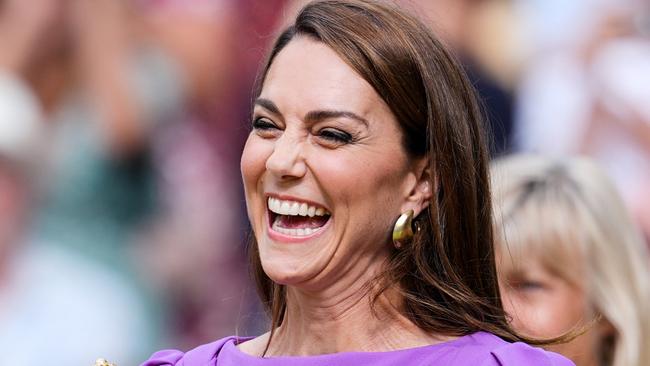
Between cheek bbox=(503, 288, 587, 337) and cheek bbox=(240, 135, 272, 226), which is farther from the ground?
cheek bbox=(240, 135, 272, 226)

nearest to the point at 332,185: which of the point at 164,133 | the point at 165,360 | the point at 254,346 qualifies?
the point at 254,346

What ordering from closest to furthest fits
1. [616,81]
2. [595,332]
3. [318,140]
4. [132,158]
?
1. [318,140]
2. [595,332]
3. [132,158]
4. [616,81]

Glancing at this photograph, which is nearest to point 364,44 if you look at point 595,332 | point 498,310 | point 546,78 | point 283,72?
point 283,72

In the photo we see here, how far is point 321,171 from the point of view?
9.72 feet

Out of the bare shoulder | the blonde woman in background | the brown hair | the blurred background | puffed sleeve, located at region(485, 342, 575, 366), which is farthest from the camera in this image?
the blurred background

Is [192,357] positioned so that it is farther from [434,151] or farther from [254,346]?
[434,151]

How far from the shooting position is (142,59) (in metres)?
6.21

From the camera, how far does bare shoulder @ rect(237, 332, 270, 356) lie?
327 cm

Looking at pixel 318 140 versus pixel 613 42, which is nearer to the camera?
pixel 318 140

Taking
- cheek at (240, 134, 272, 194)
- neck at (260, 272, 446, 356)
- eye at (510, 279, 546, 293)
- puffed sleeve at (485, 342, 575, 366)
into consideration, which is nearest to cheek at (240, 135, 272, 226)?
cheek at (240, 134, 272, 194)

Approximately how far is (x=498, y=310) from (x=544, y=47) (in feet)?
11.7

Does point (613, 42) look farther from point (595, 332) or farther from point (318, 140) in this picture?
point (318, 140)

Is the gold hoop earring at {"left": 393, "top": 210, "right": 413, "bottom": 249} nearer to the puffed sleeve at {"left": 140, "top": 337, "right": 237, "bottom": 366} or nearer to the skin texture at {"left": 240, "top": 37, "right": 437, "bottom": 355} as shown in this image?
the skin texture at {"left": 240, "top": 37, "right": 437, "bottom": 355}

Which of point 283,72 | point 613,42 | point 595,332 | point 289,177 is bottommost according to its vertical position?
point 595,332
